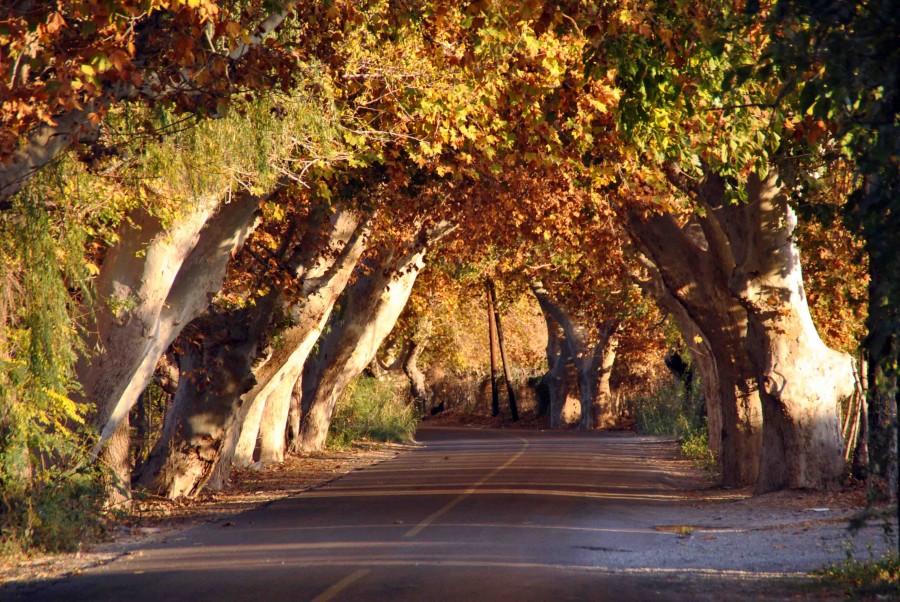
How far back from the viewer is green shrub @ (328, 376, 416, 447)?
37562 millimetres

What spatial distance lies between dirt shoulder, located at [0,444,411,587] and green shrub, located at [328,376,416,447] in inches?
120

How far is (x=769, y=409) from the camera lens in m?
19.0

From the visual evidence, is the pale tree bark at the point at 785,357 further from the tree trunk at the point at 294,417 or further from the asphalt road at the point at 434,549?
the tree trunk at the point at 294,417

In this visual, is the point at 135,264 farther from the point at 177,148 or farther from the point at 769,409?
the point at 769,409

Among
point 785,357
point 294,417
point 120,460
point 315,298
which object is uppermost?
point 315,298

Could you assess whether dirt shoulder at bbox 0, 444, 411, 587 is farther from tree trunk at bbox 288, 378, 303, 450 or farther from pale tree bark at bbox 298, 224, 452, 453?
pale tree bark at bbox 298, 224, 452, 453

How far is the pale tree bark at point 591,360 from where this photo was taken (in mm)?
52250

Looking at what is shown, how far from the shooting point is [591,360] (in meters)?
53.1

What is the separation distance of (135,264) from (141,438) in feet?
34.3

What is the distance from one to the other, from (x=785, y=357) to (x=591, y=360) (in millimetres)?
34503

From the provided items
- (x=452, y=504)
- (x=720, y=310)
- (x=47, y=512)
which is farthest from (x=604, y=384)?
(x=47, y=512)

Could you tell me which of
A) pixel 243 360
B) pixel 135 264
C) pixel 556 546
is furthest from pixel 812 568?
pixel 243 360

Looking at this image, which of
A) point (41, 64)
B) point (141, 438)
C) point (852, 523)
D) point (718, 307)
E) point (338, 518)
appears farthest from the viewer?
point (141, 438)

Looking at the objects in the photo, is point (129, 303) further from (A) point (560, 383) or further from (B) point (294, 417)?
(A) point (560, 383)
